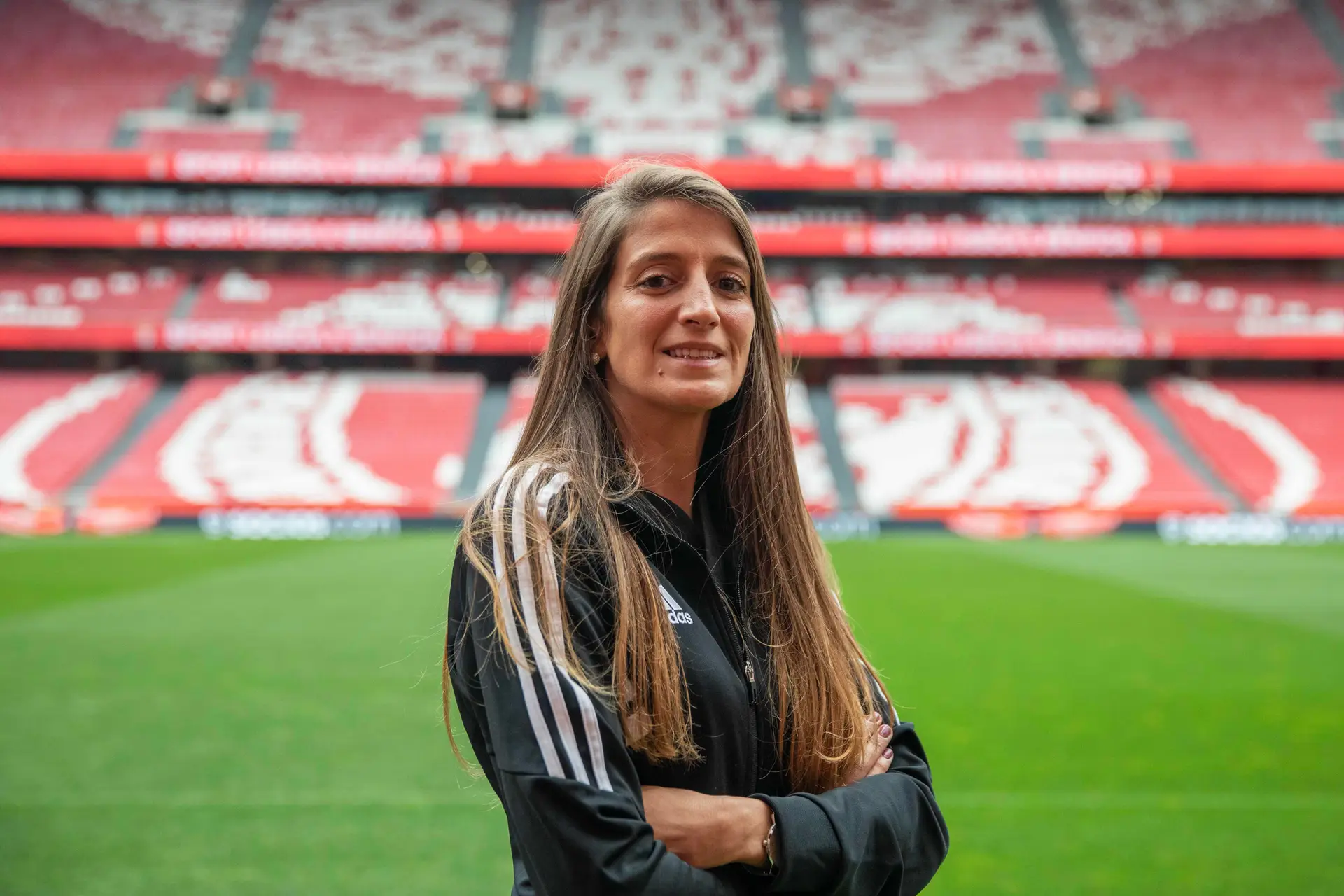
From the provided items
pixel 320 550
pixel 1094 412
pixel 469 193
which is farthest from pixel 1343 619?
pixel 469 193

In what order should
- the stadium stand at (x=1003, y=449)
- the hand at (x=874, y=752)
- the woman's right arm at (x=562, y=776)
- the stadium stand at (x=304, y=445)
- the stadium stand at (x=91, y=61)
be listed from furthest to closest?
the stadium stand at (x=91, y=61), the stadium stand at (x=1003, y=449), the stadium stand at (x=304, y=445), the hand at (x=874, y=752), the woman's right arm at (x=562, y=776)

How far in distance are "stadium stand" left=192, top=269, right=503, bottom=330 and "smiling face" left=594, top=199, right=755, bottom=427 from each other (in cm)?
2306

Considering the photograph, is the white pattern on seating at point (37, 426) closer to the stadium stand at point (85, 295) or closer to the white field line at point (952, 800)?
the stadium stand at point (85, 295)

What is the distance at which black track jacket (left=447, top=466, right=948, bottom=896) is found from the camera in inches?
55.4

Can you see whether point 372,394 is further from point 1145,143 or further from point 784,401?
point 784,401

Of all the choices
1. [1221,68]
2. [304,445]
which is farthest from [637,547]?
[1221,68]

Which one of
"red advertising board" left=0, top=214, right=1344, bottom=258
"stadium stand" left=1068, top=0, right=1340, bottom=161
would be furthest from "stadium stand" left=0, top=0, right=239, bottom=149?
"stadium stand" left=1068, top=0, right=1340, bottom=161

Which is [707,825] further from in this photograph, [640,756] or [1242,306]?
Result: [1242,306]

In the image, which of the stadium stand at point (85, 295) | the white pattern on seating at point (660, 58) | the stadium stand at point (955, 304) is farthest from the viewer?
the white pattern on seating at point (660, 58)

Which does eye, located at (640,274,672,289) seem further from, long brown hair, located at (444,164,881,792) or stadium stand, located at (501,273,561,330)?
stadium stand, located at (501,273,561,330)

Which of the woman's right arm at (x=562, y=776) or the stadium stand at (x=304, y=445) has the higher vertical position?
the woman's right arm at (x=562, y=776)

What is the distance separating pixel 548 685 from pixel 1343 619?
34.7 feet

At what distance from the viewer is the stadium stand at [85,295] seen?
79.8ft

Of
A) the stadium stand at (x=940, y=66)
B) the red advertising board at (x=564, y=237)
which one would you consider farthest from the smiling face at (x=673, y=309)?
the stadium stand at (x=940, y=66)
